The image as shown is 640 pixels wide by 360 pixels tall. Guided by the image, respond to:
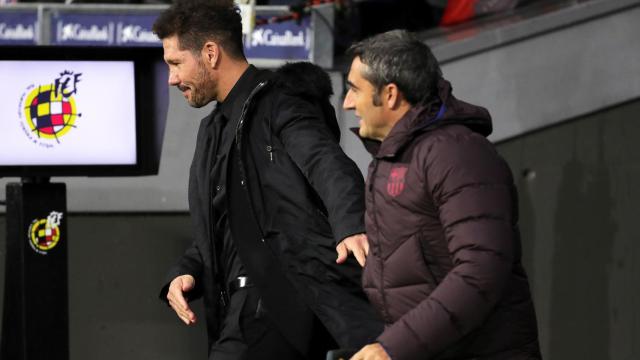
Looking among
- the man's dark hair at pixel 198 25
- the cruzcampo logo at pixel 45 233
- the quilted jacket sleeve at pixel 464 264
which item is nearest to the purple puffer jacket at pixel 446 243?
the quilted jacket sleeve at pixel 464 264

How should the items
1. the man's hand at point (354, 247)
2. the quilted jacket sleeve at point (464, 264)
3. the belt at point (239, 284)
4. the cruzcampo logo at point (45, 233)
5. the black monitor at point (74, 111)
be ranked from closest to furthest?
the quilted jacket sleeve at point (464, 264) → the man's hand at point (354, 247) → the belt at point (239, 284) → the black monitor at point (74, 111) → the cruzcampo logo at point (45, 233)

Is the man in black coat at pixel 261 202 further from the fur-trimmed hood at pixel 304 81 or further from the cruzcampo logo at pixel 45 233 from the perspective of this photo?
the cruzcampo logo at pixel 45 233

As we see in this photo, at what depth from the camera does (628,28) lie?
23.5ft

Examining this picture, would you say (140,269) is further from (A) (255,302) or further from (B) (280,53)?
(A) (255,302)

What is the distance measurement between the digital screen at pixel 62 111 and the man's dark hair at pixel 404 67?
2.20 metres

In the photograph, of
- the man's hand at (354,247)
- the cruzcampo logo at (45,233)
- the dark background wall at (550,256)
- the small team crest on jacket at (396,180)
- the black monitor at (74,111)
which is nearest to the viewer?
the small team crest on jacket at (396,180)

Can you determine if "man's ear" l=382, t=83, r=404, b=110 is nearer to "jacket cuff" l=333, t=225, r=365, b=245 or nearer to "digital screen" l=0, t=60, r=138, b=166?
"jacket cuff" l=333, t=225, r=365, b=245

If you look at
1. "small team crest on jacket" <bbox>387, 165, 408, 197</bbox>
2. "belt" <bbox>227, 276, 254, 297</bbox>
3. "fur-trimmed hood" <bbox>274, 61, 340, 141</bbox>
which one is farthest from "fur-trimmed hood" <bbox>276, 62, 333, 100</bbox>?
"small team crest on jacket" <bbox>387, 165, 408, 197</bbox>

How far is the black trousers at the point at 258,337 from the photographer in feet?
13.6

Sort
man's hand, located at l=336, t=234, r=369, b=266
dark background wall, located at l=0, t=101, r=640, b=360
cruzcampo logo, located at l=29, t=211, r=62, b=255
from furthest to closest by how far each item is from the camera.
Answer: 1. dark background wall, located at l=0, t=101, r=640, b=360
2. cruzcampo logo, located at l=29, t=211, r=62, b=255
3. man's hand, located at l=336, t=234, r=369, b=266

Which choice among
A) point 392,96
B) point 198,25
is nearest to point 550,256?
point 198,25

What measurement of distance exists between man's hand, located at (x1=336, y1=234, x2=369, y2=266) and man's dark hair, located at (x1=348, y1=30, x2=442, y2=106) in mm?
543

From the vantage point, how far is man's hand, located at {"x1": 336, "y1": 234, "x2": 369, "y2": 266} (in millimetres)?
3703

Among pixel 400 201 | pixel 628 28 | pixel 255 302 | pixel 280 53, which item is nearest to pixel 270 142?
pixel 255 302
